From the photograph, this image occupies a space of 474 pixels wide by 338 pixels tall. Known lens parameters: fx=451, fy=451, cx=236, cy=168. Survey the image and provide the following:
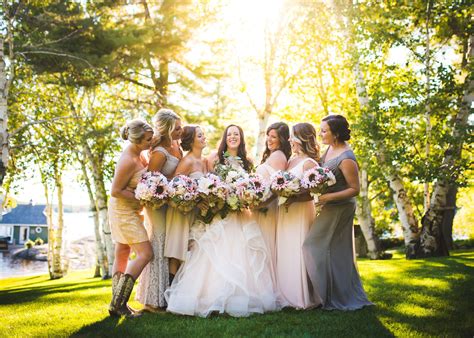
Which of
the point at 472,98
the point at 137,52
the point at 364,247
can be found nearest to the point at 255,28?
the point at 137,52

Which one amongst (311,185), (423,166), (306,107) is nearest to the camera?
(311,185)

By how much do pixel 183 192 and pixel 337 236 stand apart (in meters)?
→ 2.12

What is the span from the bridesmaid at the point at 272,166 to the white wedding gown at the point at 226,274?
30 centimetres

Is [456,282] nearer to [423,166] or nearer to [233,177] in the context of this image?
[423,166]

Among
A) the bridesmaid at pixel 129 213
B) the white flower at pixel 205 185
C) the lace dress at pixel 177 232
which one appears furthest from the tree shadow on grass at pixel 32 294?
the white flower at pixel 205 185

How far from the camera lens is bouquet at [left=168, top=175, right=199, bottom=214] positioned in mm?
5652

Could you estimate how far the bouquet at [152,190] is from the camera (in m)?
5.53

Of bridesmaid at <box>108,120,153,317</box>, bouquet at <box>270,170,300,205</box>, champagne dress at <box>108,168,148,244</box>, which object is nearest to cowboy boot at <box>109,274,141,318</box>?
bridesmaid at <box>108,120,153,317</box>

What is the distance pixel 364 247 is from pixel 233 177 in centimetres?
1370

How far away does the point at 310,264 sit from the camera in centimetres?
581

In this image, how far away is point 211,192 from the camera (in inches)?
225

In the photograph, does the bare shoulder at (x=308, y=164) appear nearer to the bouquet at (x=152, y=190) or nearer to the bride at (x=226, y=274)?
the bride at (x=226, y=274)

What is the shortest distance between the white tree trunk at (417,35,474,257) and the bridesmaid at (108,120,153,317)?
8.05m

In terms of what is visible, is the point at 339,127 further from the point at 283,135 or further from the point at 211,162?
the point at 211,162
